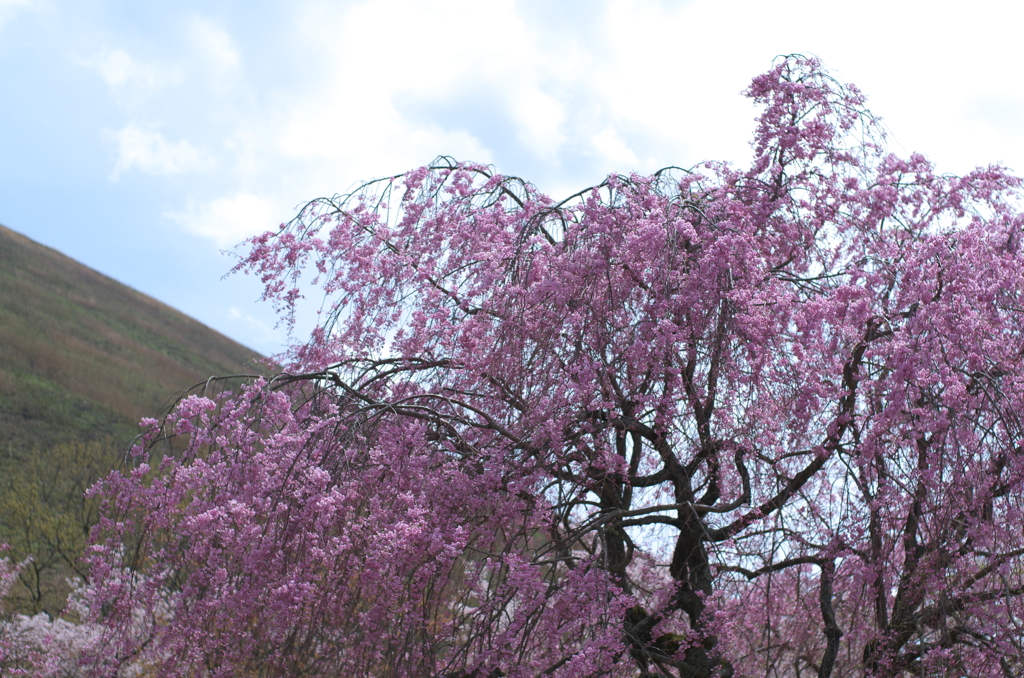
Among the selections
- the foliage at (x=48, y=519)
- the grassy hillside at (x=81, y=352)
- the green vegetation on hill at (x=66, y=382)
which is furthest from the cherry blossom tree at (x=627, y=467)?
the foliage at (x=48, y=519)

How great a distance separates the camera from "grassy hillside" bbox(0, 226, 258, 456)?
1820 centimetres

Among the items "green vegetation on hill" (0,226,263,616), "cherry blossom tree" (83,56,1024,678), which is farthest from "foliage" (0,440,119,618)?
"cherry blossom tree" (83,56,1024,678)

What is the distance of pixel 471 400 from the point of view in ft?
21.2

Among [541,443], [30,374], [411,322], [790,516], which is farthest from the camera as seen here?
[30,374]

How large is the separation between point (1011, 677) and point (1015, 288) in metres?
2.57

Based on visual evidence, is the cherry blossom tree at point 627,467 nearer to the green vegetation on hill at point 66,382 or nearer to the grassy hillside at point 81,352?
the green vegetation on hill at point 66,382

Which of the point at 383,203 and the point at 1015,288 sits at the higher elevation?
the point at 1015,288

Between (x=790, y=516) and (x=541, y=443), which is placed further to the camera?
(x=790, y=516)

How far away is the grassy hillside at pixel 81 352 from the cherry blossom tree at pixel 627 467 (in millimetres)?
5403

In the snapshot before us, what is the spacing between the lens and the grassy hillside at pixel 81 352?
18.2 m

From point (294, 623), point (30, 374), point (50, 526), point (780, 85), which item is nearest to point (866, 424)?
point (780, 85)

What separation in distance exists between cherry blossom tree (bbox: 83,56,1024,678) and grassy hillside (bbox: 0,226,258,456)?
5.40 m

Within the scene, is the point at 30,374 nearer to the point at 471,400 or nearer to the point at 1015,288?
the point at 471,400

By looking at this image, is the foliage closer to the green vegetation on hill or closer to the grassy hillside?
the green vegetation on hill
